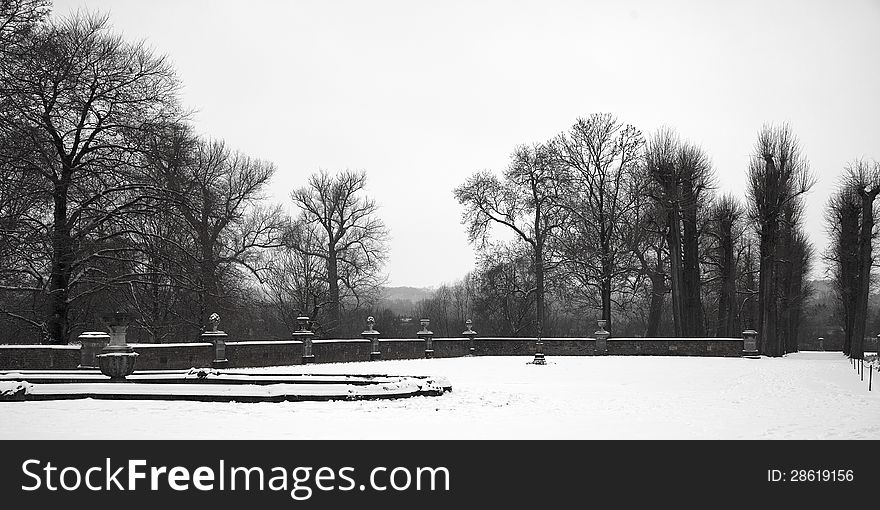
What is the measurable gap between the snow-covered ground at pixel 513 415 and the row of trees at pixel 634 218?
65.4ft

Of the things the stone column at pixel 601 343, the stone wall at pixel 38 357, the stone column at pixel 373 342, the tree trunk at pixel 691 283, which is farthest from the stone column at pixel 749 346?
the stone wall at pixel 38 357

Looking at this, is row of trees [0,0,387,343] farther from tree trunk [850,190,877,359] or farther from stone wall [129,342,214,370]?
tree trunk [850,190,877,359]

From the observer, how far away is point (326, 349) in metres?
30.9

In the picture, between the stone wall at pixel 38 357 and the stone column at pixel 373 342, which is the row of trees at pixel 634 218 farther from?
the stone wall at pixel 38 357

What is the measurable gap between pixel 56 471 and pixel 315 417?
4582 mm

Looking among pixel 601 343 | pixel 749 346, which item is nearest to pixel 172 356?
pixel 601 343

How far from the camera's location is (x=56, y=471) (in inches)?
317

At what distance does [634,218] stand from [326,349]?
18107mm

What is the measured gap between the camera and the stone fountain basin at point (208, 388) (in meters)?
14.2

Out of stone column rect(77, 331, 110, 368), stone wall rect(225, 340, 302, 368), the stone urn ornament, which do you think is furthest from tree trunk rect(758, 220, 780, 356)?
the stone urn ornament

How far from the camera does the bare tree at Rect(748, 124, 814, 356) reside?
36.9 meters

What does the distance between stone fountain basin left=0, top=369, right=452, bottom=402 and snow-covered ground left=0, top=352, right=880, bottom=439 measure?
43 cm

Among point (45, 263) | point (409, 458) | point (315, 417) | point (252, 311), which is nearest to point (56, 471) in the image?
point (409, 458)

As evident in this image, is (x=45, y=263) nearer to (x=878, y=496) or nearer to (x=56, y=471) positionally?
(x=56, y=471)
